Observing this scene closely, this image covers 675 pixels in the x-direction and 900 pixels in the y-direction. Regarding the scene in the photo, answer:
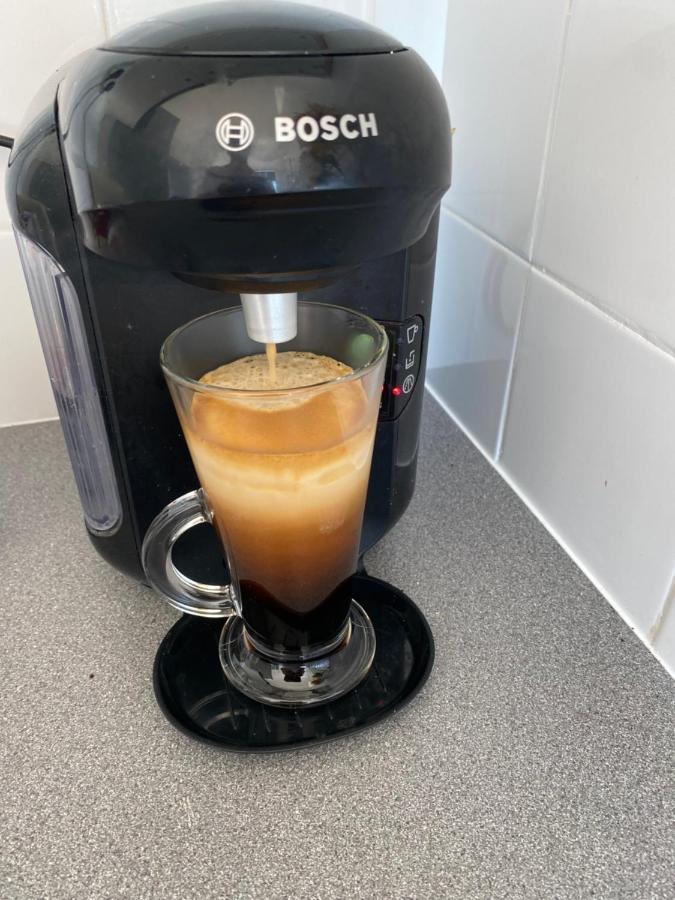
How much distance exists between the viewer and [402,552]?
536mm

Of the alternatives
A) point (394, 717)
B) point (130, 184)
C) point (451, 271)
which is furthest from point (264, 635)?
point (451, 271)

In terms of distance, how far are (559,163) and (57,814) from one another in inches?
19.2

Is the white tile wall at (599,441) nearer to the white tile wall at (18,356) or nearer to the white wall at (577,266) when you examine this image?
the white wall at (577,266)

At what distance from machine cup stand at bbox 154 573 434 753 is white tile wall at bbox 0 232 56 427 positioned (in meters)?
0.32

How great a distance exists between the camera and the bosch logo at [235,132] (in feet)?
0.80

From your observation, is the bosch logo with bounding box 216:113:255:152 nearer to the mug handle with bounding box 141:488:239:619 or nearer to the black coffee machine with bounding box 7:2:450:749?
the black coffee machine with bounding box 7:2:450:749

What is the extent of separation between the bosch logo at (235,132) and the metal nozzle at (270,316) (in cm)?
8

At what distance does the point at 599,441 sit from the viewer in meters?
0.49

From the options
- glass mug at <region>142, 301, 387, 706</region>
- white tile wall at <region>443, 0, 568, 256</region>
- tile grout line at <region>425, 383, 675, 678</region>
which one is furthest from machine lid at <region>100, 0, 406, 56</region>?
tile grout line at <region>425, 383, 675, 678</region>

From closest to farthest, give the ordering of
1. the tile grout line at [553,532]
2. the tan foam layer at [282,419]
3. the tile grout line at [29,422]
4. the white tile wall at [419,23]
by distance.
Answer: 1. the tan foam layer at [282,419]
2. the tile grout line at [553,532]
3. the white tile wall at [419,23]
4. the tile grout line at [29,422]

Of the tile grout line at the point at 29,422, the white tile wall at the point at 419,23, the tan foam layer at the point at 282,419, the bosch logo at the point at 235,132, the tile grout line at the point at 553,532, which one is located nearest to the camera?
the bosch logo at the point at 235,132

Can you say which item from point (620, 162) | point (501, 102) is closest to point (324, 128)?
point (620, 162)

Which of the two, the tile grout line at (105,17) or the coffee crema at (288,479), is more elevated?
the tile grout line at (105,17)

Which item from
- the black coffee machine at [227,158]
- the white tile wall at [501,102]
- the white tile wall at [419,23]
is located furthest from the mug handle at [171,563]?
the white tile wall at [419,23]
